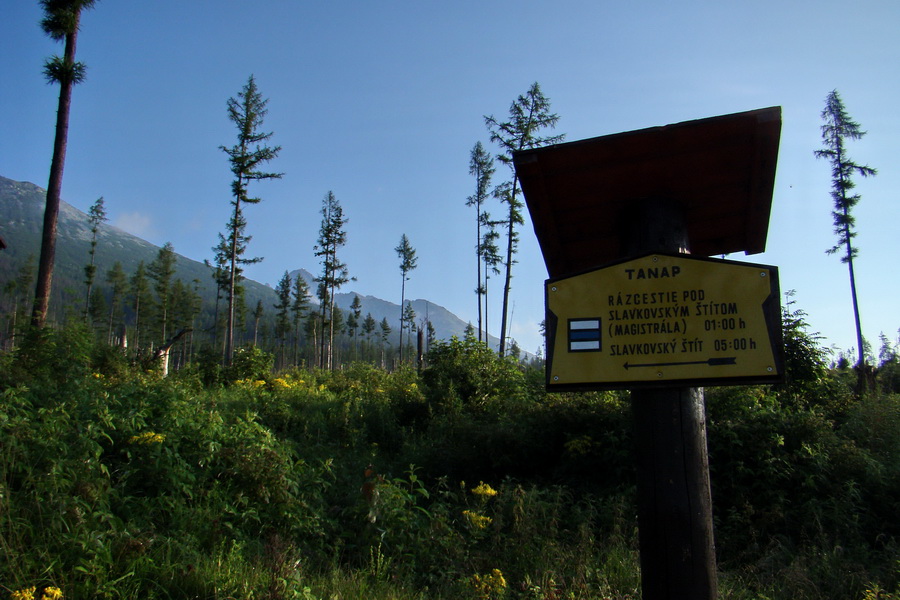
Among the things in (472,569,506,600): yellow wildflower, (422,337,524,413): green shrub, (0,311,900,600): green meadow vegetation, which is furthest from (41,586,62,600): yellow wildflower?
(422,337,524,413): green shrub

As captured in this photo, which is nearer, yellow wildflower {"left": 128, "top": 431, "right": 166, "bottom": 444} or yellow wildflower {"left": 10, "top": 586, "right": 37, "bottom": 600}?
yellow wildflower {"left": 10, "top": 586, "right": 37, "bottom": 600}

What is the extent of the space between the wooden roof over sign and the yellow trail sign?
18 cm

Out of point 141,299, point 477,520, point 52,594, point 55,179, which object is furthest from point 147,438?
point 141,299

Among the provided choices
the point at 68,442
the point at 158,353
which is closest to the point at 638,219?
the point at 68,442

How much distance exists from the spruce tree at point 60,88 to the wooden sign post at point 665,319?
569 inches

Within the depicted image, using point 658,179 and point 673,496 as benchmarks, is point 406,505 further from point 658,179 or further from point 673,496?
point 658,179

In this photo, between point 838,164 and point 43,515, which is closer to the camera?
point 43,515

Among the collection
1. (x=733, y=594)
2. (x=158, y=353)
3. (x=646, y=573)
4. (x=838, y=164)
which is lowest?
(x=733, y=594)

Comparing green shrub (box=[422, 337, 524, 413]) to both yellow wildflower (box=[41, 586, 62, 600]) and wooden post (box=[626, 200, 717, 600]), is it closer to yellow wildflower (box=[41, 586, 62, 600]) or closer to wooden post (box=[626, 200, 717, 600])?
yellow wildflower (box=[41, 586, 62, 600])

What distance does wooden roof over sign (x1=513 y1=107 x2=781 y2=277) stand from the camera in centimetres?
219

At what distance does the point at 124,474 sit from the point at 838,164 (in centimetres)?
3508

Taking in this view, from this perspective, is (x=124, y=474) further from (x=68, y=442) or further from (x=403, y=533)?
(x=403, y=533)

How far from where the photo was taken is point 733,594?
158 inches

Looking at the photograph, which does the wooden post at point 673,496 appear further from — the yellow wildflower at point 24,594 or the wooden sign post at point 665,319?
the yellow wildflower at point 24,594
